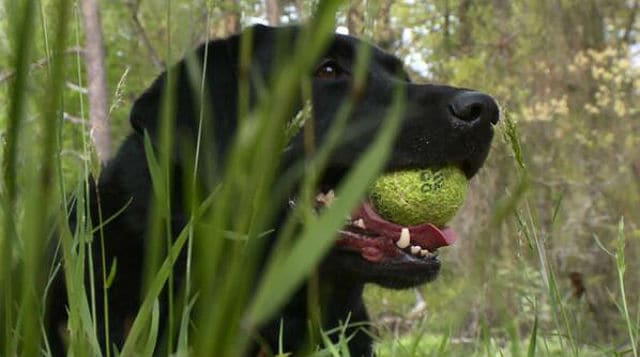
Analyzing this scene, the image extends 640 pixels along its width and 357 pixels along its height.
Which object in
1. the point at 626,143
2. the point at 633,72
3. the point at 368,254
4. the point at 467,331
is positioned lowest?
the point at 467,331

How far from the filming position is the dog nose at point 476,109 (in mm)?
2658

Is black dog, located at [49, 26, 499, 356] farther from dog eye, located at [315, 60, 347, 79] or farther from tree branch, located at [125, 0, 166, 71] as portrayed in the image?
tree branch, located at [125, 0, 166, 71]

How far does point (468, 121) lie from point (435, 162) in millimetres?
234

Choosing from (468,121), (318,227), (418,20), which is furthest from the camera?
(418,20)

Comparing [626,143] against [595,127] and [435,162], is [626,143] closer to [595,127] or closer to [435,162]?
[595,127]

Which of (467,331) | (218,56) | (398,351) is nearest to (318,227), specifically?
→ (398,351)

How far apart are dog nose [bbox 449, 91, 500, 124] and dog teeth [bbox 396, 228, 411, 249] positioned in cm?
44

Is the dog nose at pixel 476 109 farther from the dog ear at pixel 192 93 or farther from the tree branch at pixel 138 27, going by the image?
the tree branch at pixel 138 27

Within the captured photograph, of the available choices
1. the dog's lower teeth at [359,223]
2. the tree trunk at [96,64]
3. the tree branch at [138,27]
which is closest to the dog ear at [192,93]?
the tree branch at [138,27]

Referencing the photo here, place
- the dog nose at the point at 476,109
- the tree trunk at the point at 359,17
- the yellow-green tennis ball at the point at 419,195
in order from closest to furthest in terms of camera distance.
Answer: the tree trunk at the point at 359,17, the yellow-green tennis ball at the point at 419,195, the dog nose at the point at 476,109

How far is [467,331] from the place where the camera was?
11.4 metres

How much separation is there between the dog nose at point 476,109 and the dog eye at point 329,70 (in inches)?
26.1

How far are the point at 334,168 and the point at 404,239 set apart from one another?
1.65 feet

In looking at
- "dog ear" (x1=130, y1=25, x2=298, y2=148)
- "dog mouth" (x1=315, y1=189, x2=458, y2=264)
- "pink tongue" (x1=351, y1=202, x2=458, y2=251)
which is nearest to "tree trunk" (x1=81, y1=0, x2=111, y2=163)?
"dog ear" (x1=130, y1=25, x2=298, y2=148)
